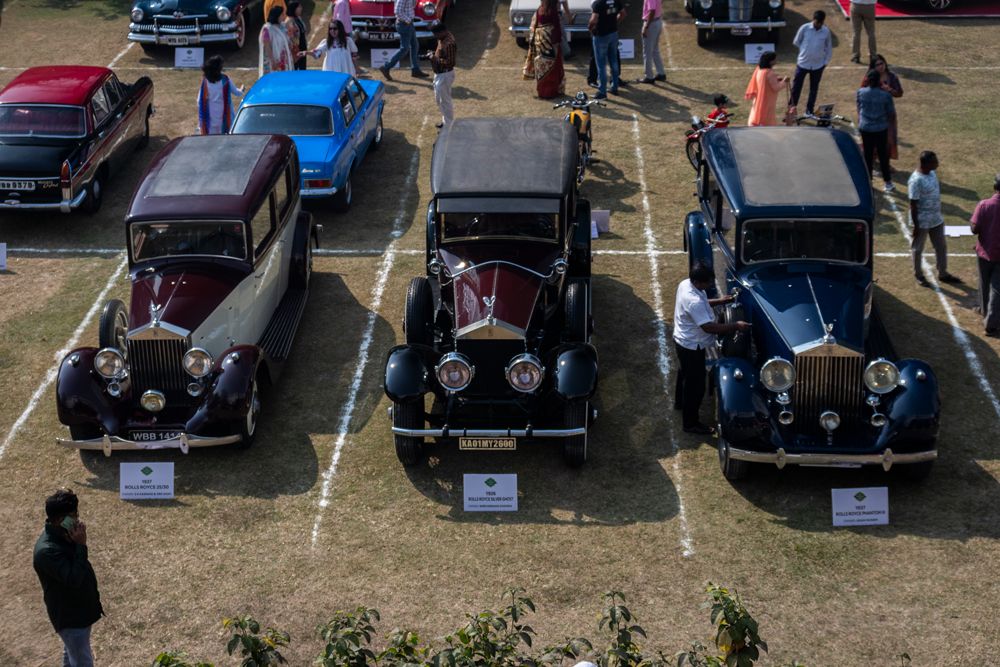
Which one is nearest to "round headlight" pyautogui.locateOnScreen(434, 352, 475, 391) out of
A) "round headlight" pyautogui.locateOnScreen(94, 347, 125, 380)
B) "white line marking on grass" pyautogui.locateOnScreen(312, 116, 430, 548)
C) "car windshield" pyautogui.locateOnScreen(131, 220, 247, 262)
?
"white line marking on grass" pyautogui.locateOnScreen(312, 116, 430, 548)

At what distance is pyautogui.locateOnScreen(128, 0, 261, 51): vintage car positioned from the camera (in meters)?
21.7

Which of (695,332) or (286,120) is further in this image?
(286,120)

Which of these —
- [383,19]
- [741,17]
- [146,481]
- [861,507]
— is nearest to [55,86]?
[383,19]

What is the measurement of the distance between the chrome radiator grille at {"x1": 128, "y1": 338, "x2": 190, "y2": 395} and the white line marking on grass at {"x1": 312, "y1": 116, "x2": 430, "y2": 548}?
1.53 m

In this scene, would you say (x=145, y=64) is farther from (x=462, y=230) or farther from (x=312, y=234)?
(x=462, y=230)

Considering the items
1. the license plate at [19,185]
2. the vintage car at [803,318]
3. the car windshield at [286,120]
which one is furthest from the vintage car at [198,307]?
the vintage car at [803,318]

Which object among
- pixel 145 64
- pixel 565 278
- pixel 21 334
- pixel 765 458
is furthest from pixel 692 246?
pixel 145 64

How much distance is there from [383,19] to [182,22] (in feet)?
11.5

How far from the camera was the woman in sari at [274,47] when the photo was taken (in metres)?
18.9

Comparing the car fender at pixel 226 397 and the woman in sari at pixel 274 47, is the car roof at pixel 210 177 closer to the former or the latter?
the car fender at pixel 226 397

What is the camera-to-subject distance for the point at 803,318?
11.0 m

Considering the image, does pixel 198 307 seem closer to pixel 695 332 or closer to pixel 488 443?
pixel 488 443

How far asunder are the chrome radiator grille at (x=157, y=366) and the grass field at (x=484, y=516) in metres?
0.65

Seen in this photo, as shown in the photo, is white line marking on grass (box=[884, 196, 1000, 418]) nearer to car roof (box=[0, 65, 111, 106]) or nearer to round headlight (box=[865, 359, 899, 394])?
round headlight (box=[865, 359, 899, 394])
